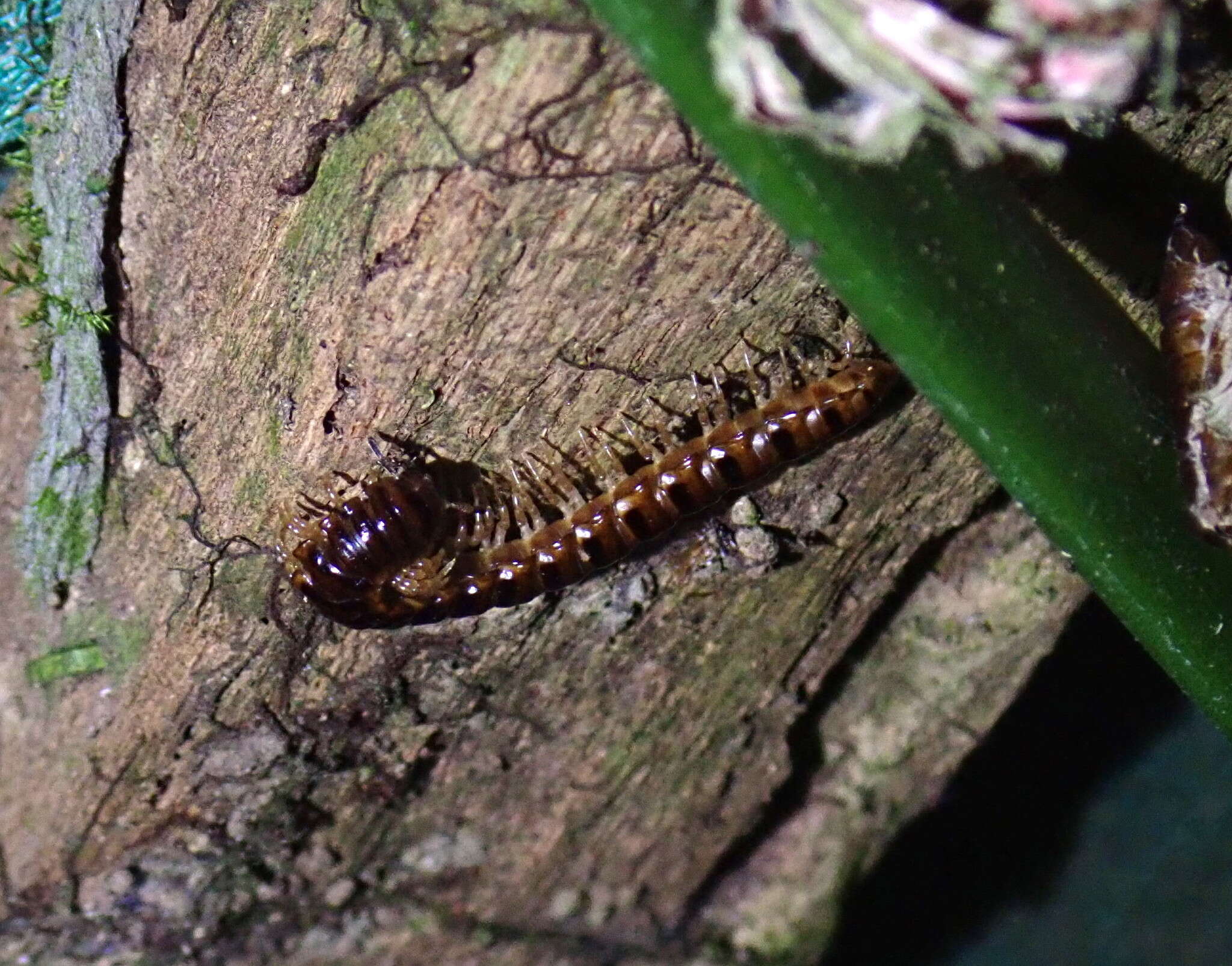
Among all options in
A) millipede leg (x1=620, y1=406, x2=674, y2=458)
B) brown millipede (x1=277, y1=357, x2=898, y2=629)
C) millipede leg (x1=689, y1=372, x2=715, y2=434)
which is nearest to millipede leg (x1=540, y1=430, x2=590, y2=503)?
brown millipede (x1=277, y1=357, x2=898, y2=629)

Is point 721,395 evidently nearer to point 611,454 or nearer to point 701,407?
point 701,407

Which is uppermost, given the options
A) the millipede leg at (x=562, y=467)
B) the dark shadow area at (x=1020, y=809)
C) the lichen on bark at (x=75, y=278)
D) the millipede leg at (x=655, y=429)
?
the lichen on bark at (x=75, y=278)

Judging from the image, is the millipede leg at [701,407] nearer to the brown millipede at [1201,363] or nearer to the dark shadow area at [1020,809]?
the brown millipede at [1201,363]

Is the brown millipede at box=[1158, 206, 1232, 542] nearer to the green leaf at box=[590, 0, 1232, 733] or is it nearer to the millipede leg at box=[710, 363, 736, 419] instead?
the green leaf at box=[590, 0, 1232, 733]

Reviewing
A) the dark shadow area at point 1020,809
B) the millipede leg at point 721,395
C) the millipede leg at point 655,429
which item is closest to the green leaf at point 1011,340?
the millipede leg at point 721,395

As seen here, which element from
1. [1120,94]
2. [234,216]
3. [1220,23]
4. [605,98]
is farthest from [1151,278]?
[234,216]

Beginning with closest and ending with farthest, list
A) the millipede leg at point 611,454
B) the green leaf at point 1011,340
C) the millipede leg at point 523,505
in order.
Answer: the green leaf at point 1011,340 → the millipede leg at point 611,454 → the millipede leg at point 523,505
